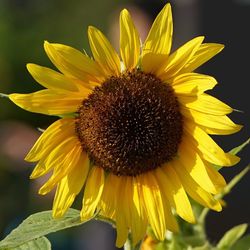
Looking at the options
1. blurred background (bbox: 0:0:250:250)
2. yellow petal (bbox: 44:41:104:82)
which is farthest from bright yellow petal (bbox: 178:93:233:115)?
blurred background (bbox: 0:0:250:250)

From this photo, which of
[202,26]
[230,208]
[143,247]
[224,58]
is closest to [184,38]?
[202,26]

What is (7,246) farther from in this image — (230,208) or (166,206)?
(230,208)

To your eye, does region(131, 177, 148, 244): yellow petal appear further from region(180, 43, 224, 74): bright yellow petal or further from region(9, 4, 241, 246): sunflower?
region(180, 43, 224, 74): bright yellow petal

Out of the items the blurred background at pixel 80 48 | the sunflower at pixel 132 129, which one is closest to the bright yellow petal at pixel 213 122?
the sunflower at pixel 132 129

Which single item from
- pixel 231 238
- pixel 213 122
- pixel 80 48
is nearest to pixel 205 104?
pixel 213 122

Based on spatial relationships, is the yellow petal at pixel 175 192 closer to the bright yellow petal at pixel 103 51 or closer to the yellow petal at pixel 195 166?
the yellow petal at pixel 195 166
